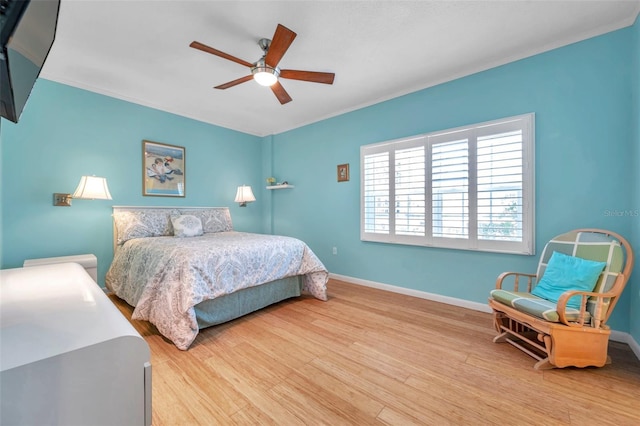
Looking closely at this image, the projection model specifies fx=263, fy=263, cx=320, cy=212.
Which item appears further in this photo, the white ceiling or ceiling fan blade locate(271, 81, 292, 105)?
ceiling fan blade locate(271, 81, 292, 105)

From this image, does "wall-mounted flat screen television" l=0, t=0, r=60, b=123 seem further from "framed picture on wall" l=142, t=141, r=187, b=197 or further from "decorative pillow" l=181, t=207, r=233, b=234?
"decorative pillow" l=181, t=207, r=233, b=234

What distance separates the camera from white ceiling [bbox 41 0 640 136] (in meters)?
2.03

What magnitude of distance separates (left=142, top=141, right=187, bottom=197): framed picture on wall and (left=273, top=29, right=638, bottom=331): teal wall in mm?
2217

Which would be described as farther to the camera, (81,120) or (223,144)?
(223,144)

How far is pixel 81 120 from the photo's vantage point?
3.21 meters

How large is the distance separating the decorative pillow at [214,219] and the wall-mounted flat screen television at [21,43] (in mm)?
3191

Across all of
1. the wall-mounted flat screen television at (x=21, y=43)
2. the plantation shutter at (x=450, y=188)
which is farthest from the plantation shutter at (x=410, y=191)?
the wall-mounted flat screen television at (x=21, y=43)

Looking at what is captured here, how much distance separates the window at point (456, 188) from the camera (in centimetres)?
263

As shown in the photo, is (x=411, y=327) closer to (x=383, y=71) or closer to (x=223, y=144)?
(x=383, y=71)

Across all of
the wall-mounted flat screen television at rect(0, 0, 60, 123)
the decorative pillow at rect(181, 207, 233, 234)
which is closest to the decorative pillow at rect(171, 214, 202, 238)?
the decorative pillow at rect(181, 207, 233, 234)

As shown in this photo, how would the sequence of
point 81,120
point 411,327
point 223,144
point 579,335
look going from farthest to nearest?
point 223,144
point 81,120
point 411,327
point 579,335

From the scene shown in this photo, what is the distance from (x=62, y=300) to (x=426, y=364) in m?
2.11

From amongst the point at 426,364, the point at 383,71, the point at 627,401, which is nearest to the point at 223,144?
the point at 383,71

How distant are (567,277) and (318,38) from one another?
285cm
